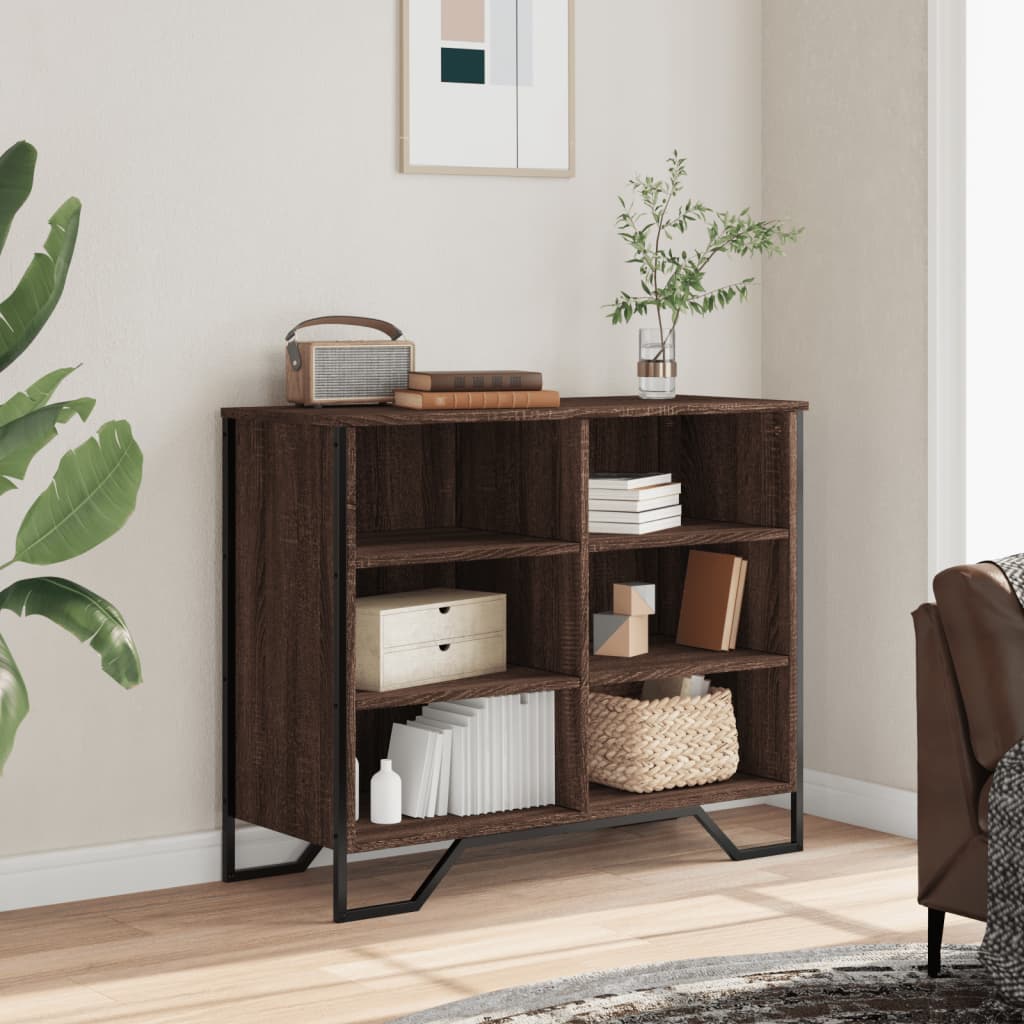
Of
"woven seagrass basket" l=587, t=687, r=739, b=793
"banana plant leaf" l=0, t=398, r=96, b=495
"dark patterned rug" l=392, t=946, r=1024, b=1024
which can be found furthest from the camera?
"woven seagrass basket" l=587, t=687, r=739, b=793

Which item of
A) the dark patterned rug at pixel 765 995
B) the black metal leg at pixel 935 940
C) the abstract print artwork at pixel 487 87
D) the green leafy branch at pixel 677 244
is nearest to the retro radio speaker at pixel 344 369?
the abstract print artwork at pixel 487 87

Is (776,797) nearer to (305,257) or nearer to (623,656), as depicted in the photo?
(623,656)

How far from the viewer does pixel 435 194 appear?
407 centimetres

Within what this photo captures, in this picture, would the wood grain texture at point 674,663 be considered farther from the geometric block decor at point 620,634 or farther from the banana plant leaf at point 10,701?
the banana plant leaf at point 10,701

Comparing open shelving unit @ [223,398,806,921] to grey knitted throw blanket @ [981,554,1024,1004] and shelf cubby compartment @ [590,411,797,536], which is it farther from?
grey knitted throw blanket @ [981,554,1024,1004]

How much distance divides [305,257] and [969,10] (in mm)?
1633

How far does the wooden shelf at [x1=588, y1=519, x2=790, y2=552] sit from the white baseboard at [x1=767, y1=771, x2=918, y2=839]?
731 millimetres

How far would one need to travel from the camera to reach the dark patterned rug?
2873 millimetres

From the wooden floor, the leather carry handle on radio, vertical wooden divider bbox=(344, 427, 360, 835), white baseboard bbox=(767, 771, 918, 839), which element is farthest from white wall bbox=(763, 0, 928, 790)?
vertical wooden divider bbox=(344, 427, 360, 835)

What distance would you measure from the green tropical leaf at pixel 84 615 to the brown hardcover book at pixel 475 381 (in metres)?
0.91

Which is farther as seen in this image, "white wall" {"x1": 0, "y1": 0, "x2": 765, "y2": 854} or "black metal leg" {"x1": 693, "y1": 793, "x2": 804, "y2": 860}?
"black metal leg" {"x1": 693, "y1": 793, "x2": 804, "y2": 860}

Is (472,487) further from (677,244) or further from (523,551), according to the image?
(677,244)

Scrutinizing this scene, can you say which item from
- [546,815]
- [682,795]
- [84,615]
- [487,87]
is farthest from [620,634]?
[84,615]

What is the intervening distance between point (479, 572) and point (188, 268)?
3.12 feet
